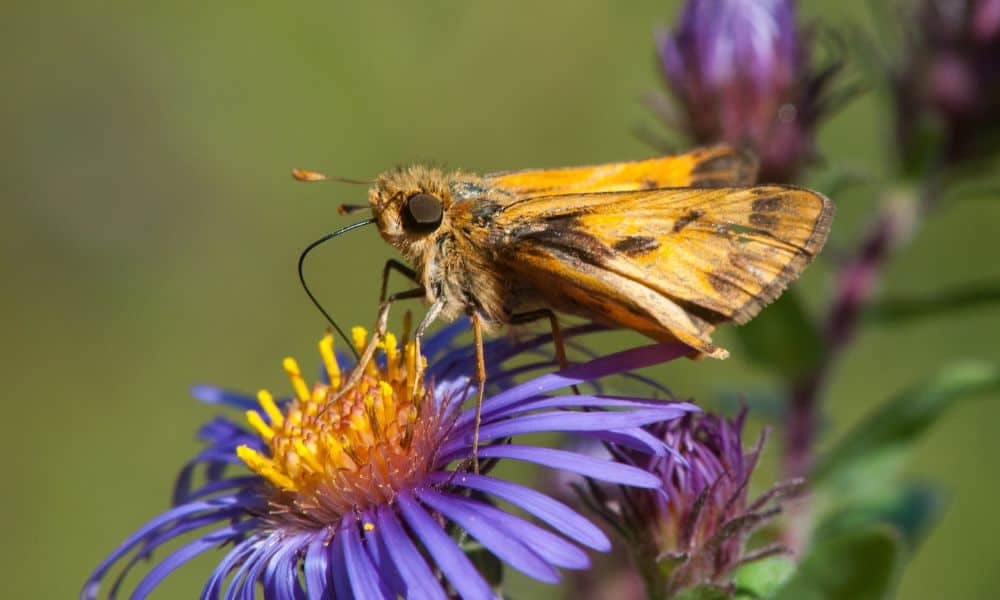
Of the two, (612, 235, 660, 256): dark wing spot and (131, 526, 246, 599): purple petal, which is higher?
(131, 526, 246, 599): purple petal

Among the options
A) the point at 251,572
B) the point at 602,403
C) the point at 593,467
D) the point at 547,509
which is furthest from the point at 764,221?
the point at 251,572

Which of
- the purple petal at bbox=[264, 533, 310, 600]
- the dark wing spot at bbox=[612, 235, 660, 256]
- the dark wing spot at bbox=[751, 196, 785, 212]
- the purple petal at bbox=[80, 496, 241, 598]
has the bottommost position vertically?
the dark wing spot at bbox=[751, 196, 785, 212]

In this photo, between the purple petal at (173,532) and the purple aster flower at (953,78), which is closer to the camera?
the purple petal at (173,532)

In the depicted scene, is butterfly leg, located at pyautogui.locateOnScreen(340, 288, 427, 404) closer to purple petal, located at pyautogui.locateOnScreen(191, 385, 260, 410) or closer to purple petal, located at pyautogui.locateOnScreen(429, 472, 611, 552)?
purple petal, located at pyautogui.locateOnScreen(191, 385, 260, 410)

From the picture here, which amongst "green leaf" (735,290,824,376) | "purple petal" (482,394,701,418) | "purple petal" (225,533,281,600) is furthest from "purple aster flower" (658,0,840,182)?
"purple petal" (225,533,281,600)

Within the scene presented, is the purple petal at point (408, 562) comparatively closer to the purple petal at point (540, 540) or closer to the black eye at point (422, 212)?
the purple petal at point (540, 540)

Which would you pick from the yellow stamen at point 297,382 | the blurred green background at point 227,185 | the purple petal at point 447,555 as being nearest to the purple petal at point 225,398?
the yellow stamen at point 297,382

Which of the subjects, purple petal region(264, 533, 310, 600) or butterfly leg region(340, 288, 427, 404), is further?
butterfly leg region(340, 288, 427, 404)

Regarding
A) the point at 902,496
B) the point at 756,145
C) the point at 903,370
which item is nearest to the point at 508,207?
the point at 756,145

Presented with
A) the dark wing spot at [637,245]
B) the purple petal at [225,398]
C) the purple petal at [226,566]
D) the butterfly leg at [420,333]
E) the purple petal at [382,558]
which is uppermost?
the purple petal at [225,398]
